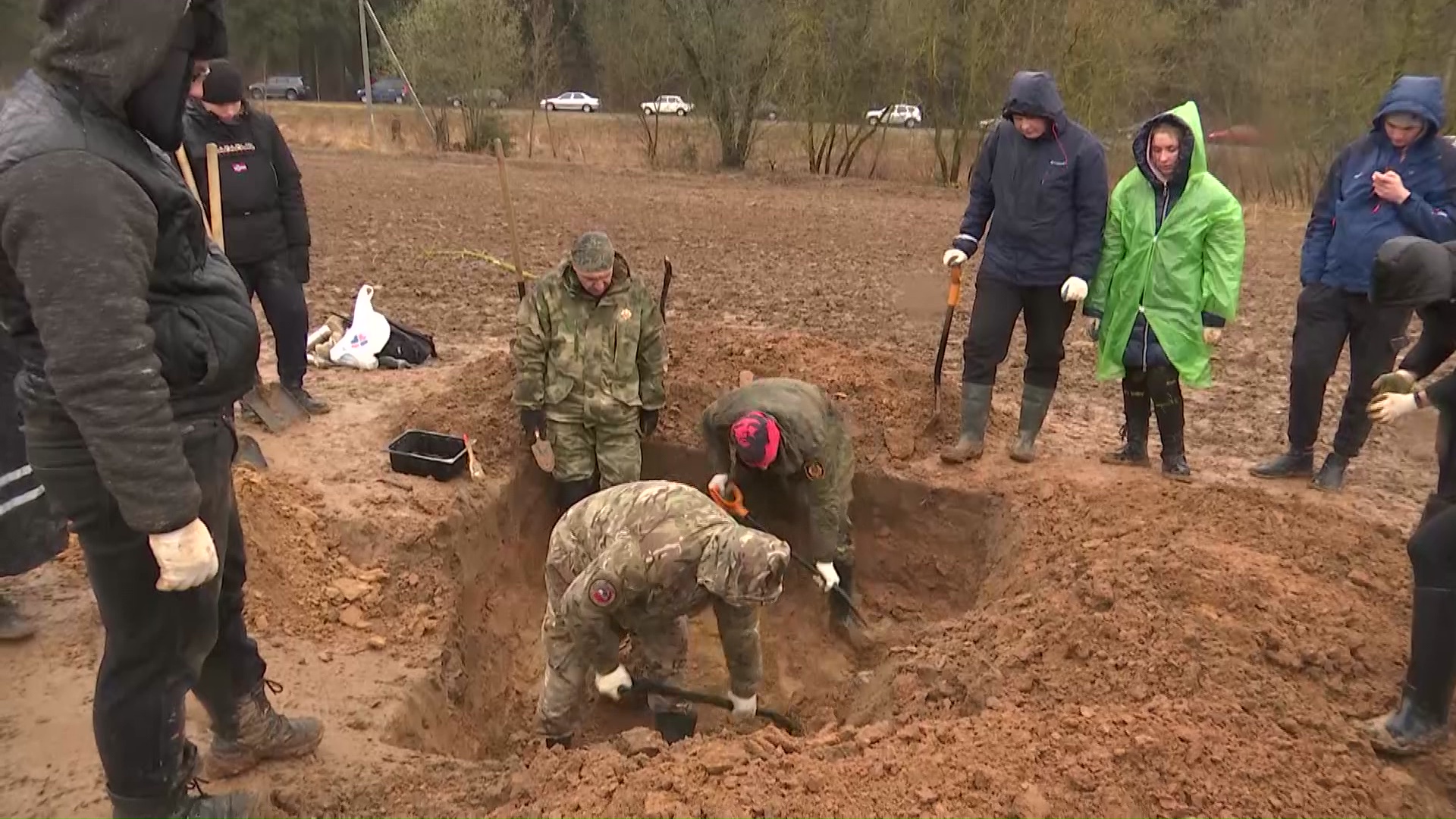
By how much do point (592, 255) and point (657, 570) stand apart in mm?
1819

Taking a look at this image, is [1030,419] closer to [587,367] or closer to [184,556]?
[587,367]

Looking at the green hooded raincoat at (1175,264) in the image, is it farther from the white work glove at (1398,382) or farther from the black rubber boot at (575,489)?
the black rubber boot at (575,489)

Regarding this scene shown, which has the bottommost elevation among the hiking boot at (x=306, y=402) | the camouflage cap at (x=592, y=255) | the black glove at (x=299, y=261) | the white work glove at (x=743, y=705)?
the white work glove at (x=743, y=705)

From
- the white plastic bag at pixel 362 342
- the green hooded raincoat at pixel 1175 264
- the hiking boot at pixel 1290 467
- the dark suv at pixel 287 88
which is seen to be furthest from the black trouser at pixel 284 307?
the dark suv at pixel 287 88

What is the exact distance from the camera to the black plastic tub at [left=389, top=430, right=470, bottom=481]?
4875 millimetres

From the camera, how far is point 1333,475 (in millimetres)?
4910

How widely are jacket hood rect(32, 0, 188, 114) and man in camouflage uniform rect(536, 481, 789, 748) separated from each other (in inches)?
77.3

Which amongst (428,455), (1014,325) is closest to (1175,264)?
(1014,325)

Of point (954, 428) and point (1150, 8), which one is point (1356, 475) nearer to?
point (954, 428)

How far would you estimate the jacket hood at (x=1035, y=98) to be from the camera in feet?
15.1

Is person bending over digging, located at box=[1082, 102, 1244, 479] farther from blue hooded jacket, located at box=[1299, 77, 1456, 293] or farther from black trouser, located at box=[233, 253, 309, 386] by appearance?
black trouser, located at box=[233, 253, 309, 386]

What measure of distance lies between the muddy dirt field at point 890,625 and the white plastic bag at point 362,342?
162 millimetres

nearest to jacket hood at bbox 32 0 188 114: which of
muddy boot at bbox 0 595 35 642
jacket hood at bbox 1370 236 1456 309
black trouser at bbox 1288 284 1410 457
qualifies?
muddy boot at bbox 0 595 35 642

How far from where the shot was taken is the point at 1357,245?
14.9 feet
